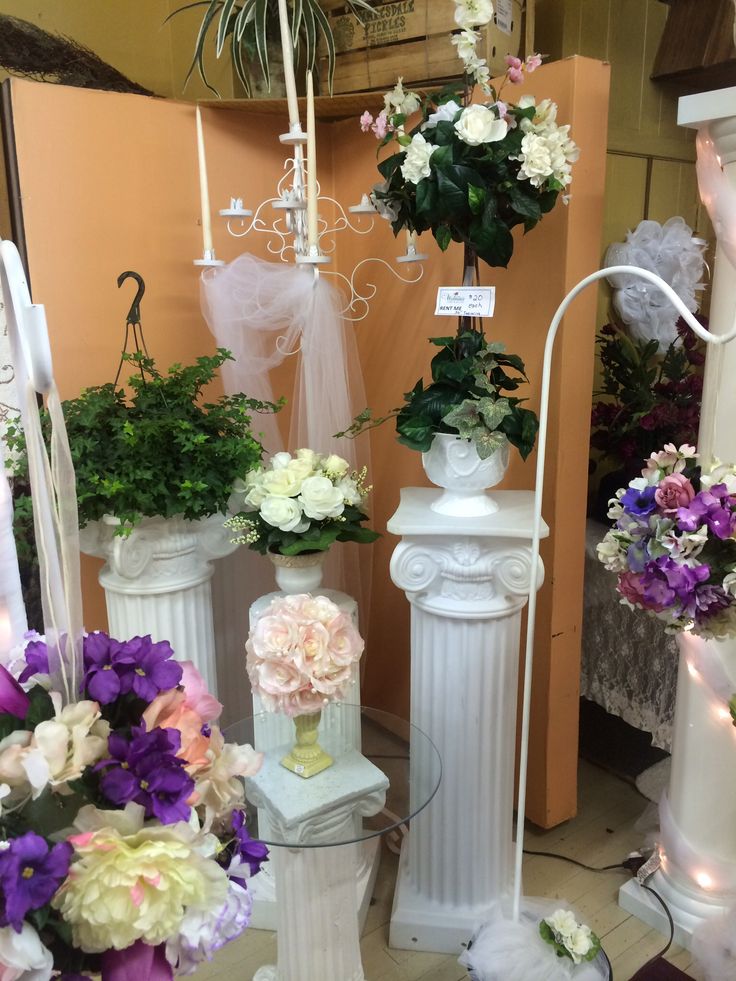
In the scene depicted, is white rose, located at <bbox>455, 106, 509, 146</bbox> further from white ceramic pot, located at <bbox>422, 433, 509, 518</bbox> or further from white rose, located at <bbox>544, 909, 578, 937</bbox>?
white rose, located at <bbox>544, 909, 578, 937</bbox>

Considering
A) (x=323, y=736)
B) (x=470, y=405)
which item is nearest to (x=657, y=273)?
(x=470, y=405)

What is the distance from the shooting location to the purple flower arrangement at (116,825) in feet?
2.45

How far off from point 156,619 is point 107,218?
3.32 ft

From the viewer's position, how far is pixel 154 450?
5.67ft

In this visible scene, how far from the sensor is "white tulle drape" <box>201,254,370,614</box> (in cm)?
194

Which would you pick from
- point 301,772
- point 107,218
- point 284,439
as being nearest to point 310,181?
point 107,218

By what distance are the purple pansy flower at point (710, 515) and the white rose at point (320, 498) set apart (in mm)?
757

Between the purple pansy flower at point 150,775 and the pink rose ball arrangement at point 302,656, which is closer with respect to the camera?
the purple pansy flower at point 150,775

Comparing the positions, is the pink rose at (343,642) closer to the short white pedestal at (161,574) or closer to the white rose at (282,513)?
the white rose at (282,513)

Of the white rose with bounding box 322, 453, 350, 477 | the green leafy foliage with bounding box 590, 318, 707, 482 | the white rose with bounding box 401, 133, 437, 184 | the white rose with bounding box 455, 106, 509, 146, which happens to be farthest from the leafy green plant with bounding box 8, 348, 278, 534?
the green leafy foliage with bounding box 590, 318, 707, 482

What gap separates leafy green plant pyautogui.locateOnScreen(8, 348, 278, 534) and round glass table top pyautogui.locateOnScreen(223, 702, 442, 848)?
1.64ft

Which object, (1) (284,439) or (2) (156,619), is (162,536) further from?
(1) (284,439)

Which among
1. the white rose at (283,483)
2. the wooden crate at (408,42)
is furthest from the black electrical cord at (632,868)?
the wooden crate at (408,42)

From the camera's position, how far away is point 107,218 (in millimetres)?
2018
